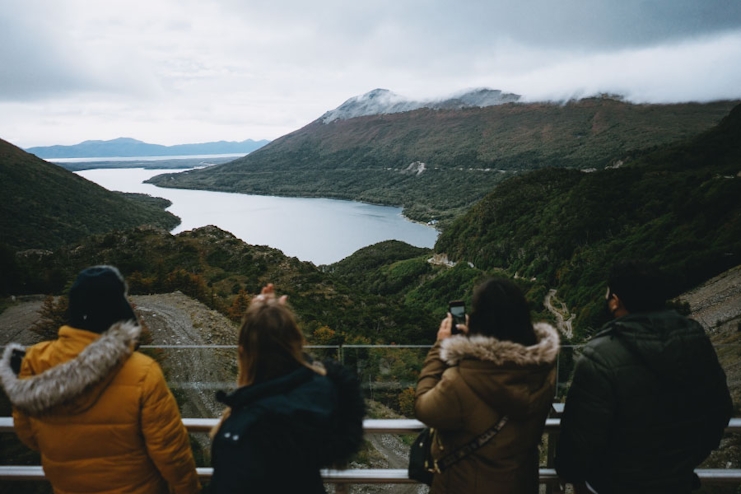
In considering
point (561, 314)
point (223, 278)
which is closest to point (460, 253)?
point (561, 314)

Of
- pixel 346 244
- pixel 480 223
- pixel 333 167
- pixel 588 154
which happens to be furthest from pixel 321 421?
pixel 333 167

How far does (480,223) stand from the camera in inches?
1612

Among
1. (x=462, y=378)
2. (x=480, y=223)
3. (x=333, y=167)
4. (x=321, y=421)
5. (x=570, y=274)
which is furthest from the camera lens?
(x=333, y=167)

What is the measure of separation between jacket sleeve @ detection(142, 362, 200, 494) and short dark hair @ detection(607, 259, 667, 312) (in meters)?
1.56

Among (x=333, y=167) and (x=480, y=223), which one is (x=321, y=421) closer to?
(x=480, y=223)

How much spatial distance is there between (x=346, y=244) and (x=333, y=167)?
326 ft

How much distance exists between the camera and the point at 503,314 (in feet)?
4.37

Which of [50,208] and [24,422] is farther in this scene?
[50,208]

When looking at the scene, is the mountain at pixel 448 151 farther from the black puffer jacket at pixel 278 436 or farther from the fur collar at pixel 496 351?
the black puffer jacket at pixel 278 436

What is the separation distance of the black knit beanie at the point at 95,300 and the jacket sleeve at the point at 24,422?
7.2 inches

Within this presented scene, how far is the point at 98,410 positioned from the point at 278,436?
63 cm

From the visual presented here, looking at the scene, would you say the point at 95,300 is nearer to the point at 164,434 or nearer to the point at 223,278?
the point at 164,434

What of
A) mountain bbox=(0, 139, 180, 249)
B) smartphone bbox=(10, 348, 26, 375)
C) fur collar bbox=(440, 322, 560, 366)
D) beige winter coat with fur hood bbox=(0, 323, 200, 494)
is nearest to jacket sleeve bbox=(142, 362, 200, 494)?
beige winter coat with fur hood bbox=(0, 323, 200, 494)

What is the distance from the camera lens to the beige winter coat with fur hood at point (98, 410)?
1.22m
